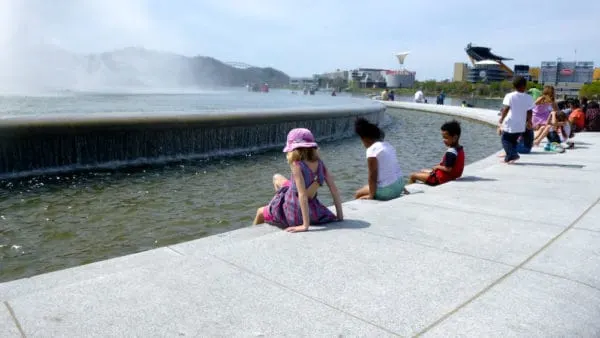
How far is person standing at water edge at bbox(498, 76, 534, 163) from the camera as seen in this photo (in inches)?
359

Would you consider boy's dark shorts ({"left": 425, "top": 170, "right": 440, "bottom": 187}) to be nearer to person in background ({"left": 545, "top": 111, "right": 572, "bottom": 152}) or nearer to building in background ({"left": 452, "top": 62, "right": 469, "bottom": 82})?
person in background ({"left": 545, "top": 111, "right": 572, "bottom": 152})

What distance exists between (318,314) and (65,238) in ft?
12.5

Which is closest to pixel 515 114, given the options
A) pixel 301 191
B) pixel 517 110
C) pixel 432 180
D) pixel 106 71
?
pixel 517 110

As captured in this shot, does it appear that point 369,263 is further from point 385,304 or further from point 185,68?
point 185,68

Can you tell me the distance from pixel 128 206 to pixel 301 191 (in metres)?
3.48

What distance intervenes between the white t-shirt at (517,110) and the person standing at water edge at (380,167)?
4.00 metres

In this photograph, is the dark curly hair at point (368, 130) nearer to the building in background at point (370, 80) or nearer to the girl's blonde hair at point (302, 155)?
the girl's blonde hair at point (302, 155)

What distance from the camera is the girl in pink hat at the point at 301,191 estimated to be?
178 inches

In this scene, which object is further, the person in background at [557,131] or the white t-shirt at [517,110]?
the person in background at [557,131]

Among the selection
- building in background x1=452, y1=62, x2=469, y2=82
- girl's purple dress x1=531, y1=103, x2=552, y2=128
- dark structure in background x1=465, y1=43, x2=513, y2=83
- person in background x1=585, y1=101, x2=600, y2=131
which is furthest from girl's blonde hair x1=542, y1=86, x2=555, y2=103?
building in background x1=452, y1=62, x2=469, y2=82

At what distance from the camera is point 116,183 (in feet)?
28.1

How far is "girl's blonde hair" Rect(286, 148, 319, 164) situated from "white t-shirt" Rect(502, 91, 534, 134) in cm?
580

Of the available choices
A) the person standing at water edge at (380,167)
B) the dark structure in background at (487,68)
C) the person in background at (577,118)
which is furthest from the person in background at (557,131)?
the dark structure in background at (487,68)

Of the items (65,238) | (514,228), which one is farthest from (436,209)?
(65,238)
